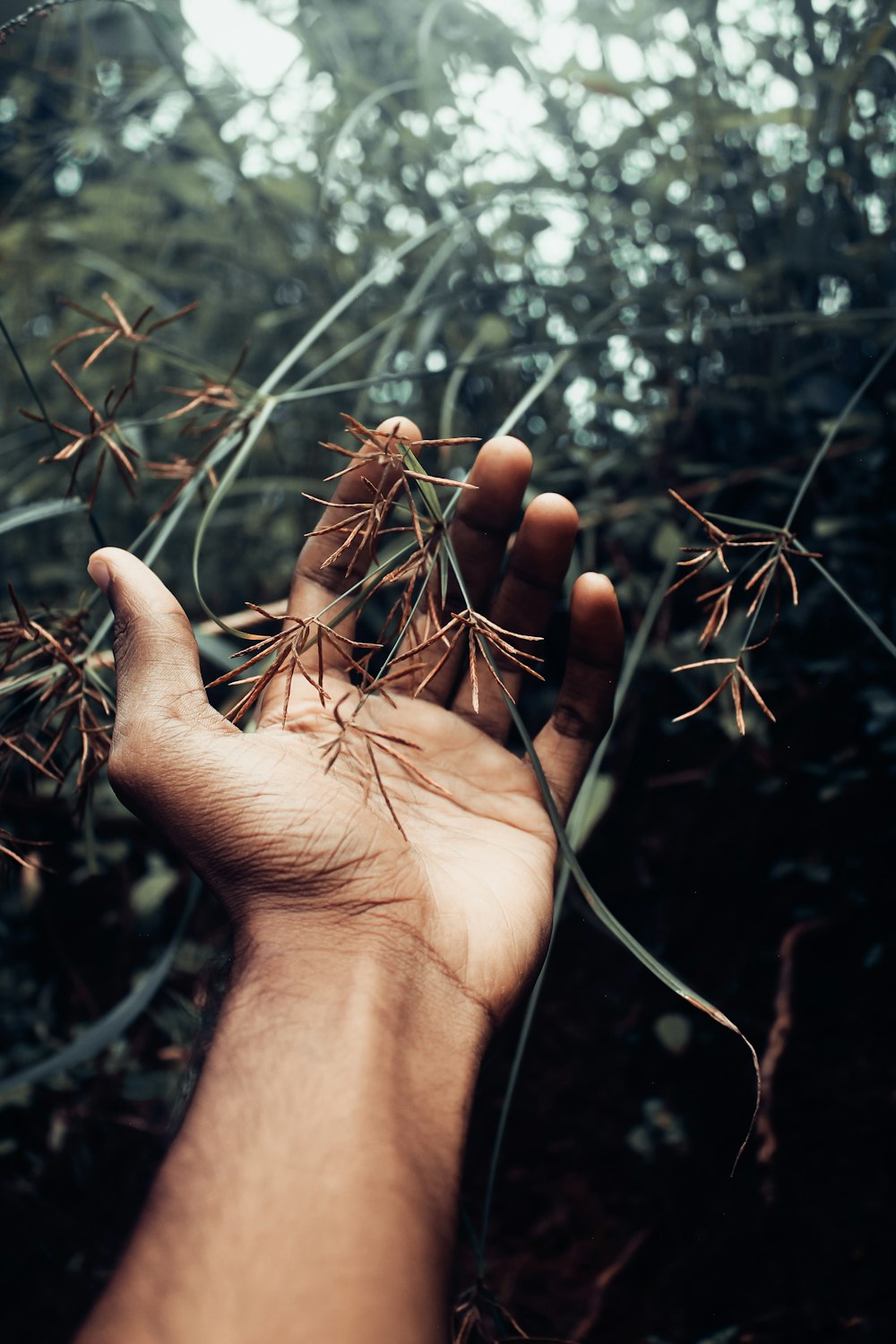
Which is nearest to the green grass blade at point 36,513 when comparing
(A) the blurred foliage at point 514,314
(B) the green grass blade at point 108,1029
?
(A) the blurred foliage at point 514,314

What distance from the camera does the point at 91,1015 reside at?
3.46 ft

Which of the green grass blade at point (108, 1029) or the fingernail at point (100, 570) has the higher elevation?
the fingernail at point (100, 570)

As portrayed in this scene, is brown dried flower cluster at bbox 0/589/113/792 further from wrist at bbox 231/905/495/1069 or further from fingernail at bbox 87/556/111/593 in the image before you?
wrist at bbox 231/905/495/1069

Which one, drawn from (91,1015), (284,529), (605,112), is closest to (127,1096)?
(91,1015)

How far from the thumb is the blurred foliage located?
11cm

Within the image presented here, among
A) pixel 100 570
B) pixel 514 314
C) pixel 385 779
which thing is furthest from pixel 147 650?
pixel 514 314

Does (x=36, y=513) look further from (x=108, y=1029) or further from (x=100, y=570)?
(x=108, y=1029)

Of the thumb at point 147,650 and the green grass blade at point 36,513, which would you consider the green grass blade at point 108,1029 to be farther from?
the green grass blade at point 36,513

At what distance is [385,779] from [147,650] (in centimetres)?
22

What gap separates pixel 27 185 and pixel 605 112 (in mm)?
674

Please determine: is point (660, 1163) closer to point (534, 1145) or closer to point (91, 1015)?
point (534, 1145)

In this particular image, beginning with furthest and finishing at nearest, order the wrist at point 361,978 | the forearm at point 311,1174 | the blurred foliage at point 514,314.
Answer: the blurred foliage at point 514,314, the wrist at point 361,978, the forearm at point 311,1174

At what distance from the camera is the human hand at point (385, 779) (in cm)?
55

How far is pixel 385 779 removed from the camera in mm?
671
